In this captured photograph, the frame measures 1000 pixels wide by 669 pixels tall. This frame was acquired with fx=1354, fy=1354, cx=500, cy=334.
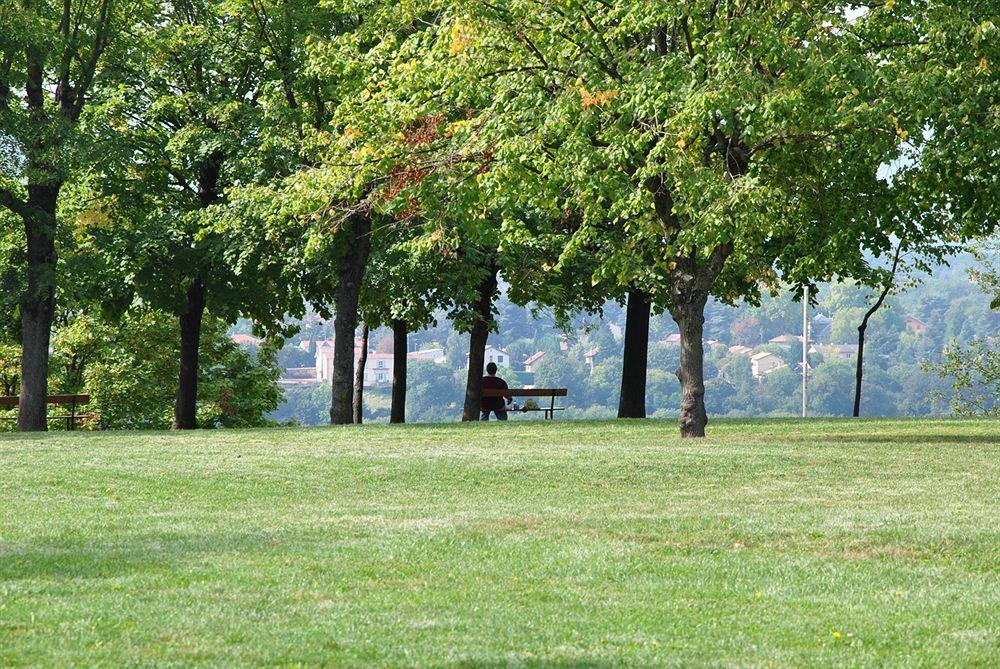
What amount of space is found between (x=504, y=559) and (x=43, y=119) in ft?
70.5

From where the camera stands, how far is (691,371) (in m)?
23.4

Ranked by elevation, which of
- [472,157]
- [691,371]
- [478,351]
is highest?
[472,157]

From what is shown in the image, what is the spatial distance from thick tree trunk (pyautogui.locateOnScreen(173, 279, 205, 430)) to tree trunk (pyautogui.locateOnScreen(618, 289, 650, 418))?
34.8 ft

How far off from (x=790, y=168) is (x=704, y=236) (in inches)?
152

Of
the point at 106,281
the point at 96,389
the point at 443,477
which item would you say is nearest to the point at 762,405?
the point at 96,389

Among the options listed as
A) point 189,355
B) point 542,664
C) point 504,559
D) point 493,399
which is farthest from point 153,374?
point 542,664

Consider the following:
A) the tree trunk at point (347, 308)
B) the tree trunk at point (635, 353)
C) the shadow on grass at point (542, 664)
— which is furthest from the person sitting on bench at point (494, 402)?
the shadow on grass at point (542, 664)

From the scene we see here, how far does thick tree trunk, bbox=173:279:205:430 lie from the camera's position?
33.8 metres

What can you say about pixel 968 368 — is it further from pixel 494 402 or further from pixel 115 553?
pixel 115 553

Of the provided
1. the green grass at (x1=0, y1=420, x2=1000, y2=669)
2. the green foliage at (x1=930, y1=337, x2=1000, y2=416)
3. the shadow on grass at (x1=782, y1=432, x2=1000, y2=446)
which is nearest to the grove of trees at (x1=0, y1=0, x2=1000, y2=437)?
the shadow on grass at (x1=782, y1=432, x2=1000, y2=446)

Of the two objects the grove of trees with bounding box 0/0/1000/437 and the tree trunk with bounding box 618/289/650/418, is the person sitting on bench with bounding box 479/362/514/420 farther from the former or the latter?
the tree trunk with bounding box 618/289/650/418

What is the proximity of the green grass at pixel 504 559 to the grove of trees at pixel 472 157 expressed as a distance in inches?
191

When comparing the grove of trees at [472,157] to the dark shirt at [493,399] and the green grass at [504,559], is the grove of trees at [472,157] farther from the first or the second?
the green grass at [504,559]

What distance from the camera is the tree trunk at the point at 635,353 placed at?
3344 centimetres
